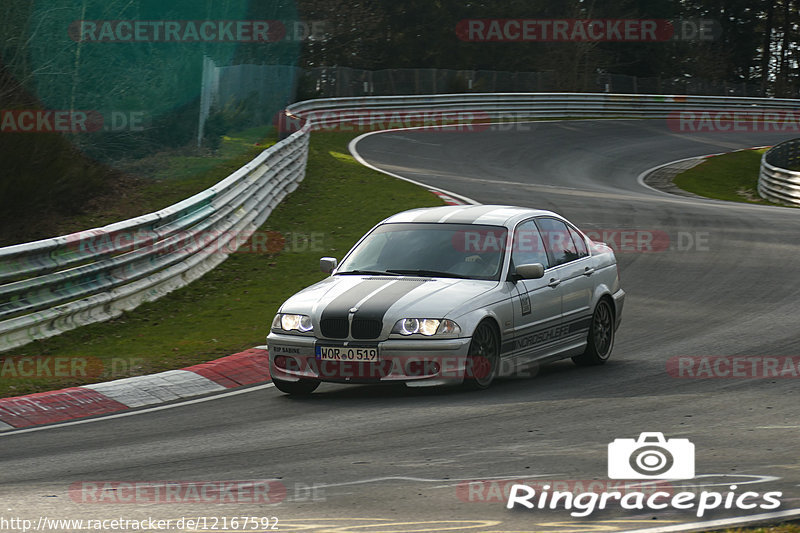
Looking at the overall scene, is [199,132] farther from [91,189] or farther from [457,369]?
[457,369]

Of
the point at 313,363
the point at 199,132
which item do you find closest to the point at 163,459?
the point at 313,363

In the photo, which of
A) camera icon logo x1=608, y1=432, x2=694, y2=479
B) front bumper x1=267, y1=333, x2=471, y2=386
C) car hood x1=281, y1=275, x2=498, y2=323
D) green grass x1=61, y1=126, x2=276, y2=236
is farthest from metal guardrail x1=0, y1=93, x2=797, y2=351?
camera icon logo x1=608, y1=432, x2=694, y2=479

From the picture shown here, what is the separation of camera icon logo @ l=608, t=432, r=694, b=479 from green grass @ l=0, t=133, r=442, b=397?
501 cm

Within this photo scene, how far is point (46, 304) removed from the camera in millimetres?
11461

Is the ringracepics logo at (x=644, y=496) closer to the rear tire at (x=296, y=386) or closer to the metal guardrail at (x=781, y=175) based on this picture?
the rear tire at (x=296, y=386)

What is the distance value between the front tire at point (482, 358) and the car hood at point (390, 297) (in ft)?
0.89

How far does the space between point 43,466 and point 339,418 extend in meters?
2.19

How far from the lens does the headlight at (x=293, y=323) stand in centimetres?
943

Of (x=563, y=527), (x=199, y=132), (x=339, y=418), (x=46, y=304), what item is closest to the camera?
(x=563, y=527)

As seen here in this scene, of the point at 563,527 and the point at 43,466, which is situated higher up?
the point at 563,527

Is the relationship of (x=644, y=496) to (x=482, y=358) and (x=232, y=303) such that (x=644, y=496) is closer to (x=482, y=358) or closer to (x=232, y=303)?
(x=482, y=358)

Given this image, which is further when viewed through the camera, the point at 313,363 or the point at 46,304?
the point at 46,304

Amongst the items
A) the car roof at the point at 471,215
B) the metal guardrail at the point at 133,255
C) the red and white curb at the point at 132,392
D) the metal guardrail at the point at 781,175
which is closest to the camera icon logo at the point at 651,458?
the car roof at the point at 471,215

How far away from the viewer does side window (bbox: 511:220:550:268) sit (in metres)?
10.4
